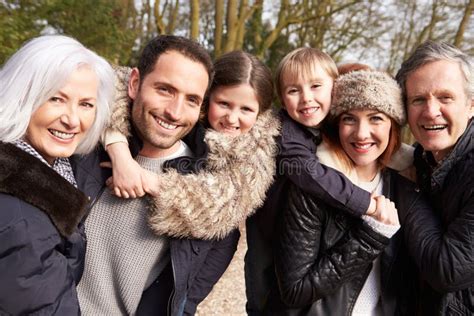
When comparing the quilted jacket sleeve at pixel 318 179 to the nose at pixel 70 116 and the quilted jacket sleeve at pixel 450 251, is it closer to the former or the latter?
the quilted jacket sleeve at pixel 450 251

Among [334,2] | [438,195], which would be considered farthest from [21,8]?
[334,2]

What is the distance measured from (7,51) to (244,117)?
3322mm

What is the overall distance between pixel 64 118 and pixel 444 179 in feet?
5.81

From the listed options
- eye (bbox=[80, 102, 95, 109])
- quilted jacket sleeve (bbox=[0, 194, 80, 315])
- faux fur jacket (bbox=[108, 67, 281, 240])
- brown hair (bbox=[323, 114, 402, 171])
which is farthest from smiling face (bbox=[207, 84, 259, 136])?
quilted jacket sleeve (bbox=[0, 194, 80, 315])

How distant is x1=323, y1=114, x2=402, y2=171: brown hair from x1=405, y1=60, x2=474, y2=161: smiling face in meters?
0.16

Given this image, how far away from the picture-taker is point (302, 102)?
234cm

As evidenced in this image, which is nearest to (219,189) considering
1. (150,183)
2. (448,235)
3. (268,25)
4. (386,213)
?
(150,183)

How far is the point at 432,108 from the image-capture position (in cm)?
201

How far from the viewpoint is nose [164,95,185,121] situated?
209cm

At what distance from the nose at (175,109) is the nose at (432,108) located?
1.22m

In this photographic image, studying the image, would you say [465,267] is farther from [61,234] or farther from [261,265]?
Result: [61,234]

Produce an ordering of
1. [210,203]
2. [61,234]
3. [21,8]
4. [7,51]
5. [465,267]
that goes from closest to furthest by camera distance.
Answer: [61,234]
[465,267]
[210,203]
[7,51]
[21,8]

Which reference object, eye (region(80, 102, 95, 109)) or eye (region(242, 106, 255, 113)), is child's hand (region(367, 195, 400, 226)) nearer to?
eye (region(242, 106, 255, 113))

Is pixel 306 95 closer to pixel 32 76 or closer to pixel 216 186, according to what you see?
pixel 216 186
